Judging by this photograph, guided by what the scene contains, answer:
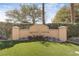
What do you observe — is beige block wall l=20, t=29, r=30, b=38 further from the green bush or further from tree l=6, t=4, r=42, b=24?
the green bush

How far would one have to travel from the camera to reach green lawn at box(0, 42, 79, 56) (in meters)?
5.13

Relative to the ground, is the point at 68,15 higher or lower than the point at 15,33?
higher

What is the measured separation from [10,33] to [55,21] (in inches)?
35.9

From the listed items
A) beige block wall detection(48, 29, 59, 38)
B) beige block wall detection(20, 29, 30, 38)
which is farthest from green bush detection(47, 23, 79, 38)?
beige block wall detection(20, 29, 30, 38)

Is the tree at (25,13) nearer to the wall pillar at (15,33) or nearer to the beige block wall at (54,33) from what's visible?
the wall pillar at (15,33)

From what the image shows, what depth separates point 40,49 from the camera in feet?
16.9

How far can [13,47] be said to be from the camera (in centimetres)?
518

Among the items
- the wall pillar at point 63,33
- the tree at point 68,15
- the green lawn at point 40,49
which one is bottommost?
the green lawn at point 40,49

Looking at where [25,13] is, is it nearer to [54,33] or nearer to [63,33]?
[54,33]

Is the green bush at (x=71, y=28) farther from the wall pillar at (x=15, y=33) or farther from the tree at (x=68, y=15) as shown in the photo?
the wall pillar at (x=15, y=33)

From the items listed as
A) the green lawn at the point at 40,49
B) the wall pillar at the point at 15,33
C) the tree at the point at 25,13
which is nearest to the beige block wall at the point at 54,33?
the green lawn at the point at 40,49

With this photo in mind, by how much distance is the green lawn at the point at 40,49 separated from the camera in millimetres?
5133

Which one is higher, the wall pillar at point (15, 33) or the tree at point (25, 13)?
the tree at point (25, 13)

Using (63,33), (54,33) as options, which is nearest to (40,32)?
(54,33)
